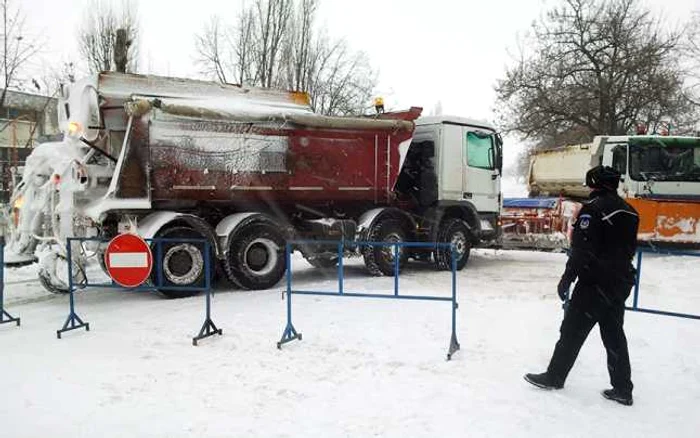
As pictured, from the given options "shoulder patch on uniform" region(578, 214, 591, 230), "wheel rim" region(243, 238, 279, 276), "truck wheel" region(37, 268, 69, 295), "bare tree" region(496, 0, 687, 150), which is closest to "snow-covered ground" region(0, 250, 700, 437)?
"truck wheel" region(37, 268, 69, 295)

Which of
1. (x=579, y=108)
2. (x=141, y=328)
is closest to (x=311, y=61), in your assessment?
(x=579, y=108)

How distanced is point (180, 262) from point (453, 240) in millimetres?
5598

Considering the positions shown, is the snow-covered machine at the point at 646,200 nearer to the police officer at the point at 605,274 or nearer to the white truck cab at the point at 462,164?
the white truck cab at the point at 462,164

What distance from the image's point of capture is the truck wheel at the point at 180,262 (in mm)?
8062

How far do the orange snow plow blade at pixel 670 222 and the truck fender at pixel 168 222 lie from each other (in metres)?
9.47

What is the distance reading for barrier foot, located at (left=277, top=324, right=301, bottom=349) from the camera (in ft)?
19.0

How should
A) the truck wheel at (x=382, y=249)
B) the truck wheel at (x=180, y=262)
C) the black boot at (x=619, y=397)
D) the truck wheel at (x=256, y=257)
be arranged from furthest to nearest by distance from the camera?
1. the truck wheel at (x=382, y=249)
2. the truck wheel at (x=256, y=257)
3. the truck wheel at (x=180, y=262)
4. the black boot at (x=619, y=397)

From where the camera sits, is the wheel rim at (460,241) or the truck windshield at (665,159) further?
the truck windshield at (665,159)

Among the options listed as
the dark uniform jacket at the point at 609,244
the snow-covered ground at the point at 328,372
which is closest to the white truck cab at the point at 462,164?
the snow-covered ground at the point at 328,372

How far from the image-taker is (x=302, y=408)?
430 centimetres

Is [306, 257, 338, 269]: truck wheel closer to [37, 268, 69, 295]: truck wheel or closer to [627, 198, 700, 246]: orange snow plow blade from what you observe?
[37, 268, 69, 295]: truck wheel

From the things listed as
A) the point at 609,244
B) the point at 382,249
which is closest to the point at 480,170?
the point at 382,249

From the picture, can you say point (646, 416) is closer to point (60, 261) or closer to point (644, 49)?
point (60, 261)

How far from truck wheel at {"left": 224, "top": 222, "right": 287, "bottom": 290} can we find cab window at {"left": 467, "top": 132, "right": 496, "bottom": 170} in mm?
4641
